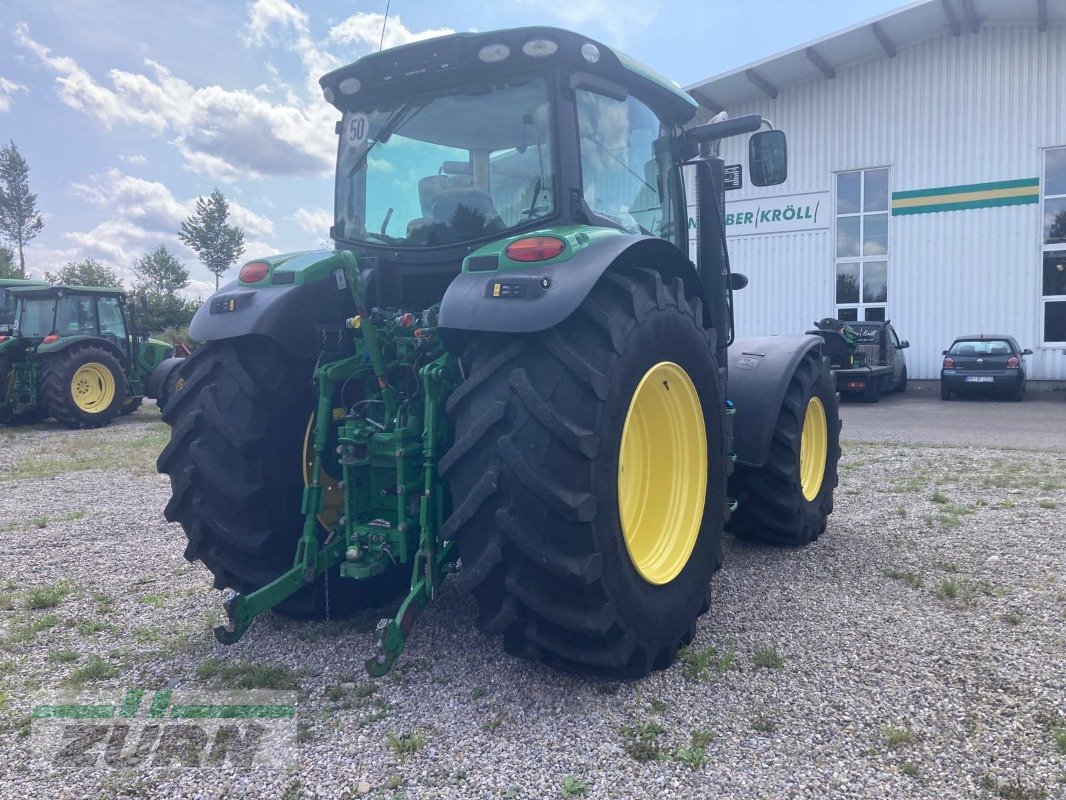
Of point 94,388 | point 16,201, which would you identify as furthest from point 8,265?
point 94,388

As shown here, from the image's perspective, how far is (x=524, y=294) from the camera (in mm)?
2816

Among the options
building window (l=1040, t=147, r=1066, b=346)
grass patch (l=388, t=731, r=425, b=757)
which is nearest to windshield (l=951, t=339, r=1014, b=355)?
building window (l=1040, t=147, r=1066, b=346)

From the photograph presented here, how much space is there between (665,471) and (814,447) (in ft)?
7.83

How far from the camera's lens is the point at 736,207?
67.1 ft

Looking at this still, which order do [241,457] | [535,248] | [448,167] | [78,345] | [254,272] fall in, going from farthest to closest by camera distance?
[78,345] → [448,167] → [254,272] → [241,457] → [535,248]

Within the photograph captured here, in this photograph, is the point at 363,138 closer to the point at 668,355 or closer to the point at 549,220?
the point at 549,220

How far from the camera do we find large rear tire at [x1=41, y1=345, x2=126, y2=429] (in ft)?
42.2

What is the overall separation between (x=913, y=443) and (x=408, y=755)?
9.31 meters

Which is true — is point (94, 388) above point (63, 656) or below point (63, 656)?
above

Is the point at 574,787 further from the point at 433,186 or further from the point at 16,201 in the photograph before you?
the point at 16,201

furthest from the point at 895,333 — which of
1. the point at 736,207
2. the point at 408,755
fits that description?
the point at 408,755

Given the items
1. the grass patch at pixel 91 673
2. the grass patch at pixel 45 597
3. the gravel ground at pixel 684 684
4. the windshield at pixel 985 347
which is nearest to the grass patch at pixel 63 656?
the gravel ground at pixel 684 684

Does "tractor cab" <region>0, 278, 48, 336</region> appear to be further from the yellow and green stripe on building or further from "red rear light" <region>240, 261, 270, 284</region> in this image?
the yellow and green stripe on building

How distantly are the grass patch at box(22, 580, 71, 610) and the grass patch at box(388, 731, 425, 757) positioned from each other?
2544 millimetres
